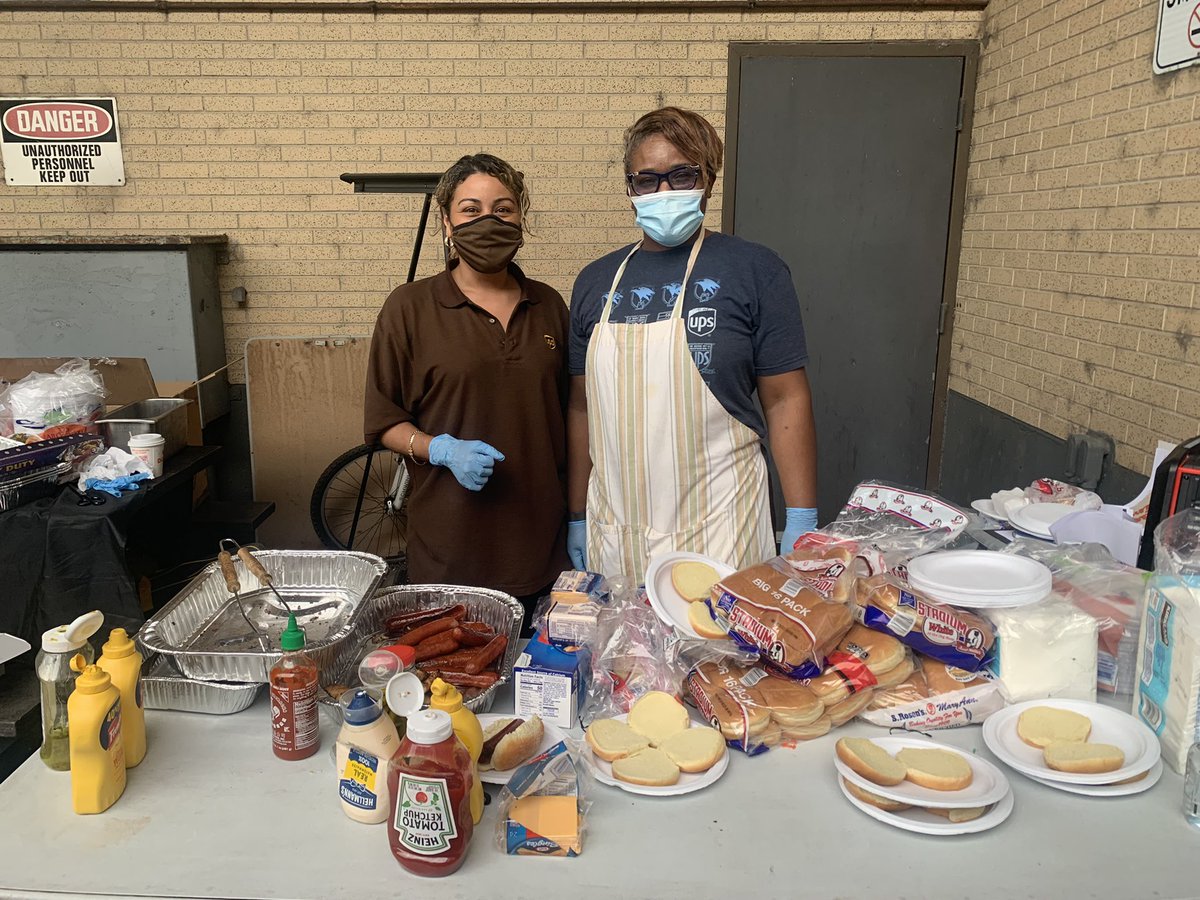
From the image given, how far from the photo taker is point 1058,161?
13.0 ft

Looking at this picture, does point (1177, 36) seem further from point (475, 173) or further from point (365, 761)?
point (365, 761)

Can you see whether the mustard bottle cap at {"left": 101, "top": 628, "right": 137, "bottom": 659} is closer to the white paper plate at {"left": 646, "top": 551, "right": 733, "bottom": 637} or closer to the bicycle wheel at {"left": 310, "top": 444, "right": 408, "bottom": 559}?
the white paper plate at {"left": 646, "top": 551, "right": 733, "bottom": 637}

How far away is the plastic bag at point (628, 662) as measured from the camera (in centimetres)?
170

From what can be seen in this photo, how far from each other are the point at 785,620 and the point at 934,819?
40cm

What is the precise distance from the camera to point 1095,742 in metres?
1.54

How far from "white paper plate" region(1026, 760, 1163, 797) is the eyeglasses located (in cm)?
158

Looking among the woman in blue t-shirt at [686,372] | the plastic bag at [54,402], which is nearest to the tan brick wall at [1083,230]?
the woman in blue t-shirt at [686,372]

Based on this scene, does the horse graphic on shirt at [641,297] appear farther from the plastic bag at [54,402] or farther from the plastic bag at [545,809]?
the plastic bag at [54,402]

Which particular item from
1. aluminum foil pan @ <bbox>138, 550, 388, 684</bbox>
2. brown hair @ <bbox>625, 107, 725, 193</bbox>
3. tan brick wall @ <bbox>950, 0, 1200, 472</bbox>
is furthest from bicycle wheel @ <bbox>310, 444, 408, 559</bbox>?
tan brick wall @ <bbox>950, 0, 1200, 472</bbox>

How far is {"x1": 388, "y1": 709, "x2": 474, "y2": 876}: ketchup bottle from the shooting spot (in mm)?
1234

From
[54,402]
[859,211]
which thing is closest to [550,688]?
[54,402]

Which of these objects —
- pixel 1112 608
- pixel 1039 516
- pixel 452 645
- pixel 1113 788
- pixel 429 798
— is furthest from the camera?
pixel 1039 516

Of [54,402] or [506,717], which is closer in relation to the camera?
[506,717]

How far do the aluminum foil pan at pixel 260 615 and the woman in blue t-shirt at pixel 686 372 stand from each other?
766 millimetres
